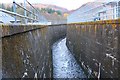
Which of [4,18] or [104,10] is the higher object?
[104,10]

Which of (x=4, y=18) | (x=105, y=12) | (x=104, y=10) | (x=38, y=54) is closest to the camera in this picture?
(x=4, y=18)

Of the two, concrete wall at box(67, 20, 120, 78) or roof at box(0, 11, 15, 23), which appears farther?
concrete wall at box(67, 20, 120, 78)

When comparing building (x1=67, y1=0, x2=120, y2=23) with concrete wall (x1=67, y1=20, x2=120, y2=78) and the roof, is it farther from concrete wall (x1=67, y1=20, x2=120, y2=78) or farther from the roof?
the roof

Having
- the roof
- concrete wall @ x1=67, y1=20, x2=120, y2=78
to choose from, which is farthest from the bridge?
the roof

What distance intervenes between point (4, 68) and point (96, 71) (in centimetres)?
555

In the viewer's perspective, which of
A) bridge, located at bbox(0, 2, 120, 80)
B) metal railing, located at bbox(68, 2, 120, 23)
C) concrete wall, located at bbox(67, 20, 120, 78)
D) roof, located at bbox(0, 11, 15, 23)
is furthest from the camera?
metal railing, located at bbox(68, 2, 120, 23)

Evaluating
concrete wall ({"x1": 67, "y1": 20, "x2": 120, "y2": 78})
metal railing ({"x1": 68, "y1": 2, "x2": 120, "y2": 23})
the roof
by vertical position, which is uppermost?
metal railing ({"x1": 68, "y1": 2, "x2": 120, "y2": 23})

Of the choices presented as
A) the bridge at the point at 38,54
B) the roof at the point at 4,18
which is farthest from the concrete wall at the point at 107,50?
the roof at the point at 4,18

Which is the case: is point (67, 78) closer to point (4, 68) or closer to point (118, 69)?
point (118, 69)

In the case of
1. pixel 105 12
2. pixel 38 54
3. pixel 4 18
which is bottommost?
pixel 38 54

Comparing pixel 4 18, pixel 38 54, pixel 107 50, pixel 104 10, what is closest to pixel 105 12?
pixel 104 10

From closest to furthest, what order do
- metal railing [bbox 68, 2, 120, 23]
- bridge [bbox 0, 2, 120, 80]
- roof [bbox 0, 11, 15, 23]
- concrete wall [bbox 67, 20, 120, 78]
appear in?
bridge [bbox 0, 2, 120, 80] → roof [bbox 0, 11, 15, 23] → concrete wall [bbox 67, 20, 120, 78] → metal railing [bbox 68, 2, 120, 23]

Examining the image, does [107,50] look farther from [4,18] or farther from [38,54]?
[4,18]

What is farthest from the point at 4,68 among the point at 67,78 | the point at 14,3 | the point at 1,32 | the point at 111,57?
the point at 67,78
